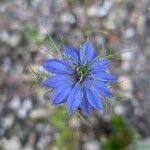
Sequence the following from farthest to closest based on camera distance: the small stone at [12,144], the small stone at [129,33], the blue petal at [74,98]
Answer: the small stone at [129,33] < the small stone at [12,144] < the blue petal at [74,98]

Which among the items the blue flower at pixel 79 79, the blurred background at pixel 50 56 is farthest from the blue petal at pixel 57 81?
the blurred background at pixel 50 56

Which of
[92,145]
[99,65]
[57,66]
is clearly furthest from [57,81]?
[92,145]

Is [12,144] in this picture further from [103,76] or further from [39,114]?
[103,76]

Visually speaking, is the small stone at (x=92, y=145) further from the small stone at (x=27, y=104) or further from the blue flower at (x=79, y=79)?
the blue flower at (x=79, y=79)

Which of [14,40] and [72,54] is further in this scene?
[14,40]

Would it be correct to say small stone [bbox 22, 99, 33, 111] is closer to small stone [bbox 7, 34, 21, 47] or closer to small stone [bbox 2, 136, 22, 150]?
small stone [bbox 2, 136, 22, 150]

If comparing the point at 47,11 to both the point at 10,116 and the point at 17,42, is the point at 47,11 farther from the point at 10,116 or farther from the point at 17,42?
the point at 10,116

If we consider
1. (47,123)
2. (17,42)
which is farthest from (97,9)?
(47,123)
